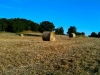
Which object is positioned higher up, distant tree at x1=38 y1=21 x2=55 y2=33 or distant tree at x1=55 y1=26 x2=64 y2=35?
distant tree at x1=38 y1=21 x2=55 y2=33

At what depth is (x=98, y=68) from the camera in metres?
Answer: 7.05

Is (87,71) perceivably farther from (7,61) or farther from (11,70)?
(7,61)

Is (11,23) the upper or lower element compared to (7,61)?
upper

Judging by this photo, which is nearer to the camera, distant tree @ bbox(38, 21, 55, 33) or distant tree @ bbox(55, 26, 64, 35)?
distant tree @ bbox(38, 21, 55, 33)

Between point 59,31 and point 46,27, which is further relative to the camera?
point 59,31

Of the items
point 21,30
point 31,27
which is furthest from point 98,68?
point 31,27

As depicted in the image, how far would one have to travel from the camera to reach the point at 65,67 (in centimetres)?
733

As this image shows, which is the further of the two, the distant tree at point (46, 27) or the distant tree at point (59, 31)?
the distant tree at point (59, 31)

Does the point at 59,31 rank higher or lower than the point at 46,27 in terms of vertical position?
lower

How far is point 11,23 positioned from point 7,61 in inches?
3157

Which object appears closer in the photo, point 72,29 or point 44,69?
point 44,69

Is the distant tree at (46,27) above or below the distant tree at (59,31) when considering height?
above

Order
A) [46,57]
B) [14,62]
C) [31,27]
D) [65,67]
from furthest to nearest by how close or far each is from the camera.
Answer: [31,27]
[46,57]
[14,62]
[65,67]

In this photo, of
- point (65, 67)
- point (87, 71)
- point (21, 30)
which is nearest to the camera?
point (87, 71)
